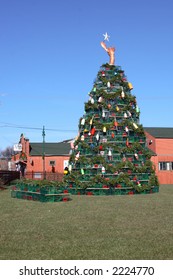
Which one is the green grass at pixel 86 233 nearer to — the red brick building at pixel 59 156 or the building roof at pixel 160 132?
the red brick building at pixel 59 156

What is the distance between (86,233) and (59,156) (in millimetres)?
45213

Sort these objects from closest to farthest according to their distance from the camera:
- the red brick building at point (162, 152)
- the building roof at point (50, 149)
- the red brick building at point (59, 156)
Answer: the red brick building at point (162, 152)
the red brick building at point (59, 156)
the building roof at point (50, 149)

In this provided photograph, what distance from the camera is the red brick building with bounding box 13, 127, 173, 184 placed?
45500 mm

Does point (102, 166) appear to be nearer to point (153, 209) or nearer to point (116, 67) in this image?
point (116, 67)

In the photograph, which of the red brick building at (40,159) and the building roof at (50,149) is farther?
the building roof at (50,149)

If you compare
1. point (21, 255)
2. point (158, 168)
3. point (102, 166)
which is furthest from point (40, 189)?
point (158, 168)

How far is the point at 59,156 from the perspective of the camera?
184 ft

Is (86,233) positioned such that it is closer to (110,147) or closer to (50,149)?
(110,147)

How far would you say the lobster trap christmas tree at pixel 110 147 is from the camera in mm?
26266


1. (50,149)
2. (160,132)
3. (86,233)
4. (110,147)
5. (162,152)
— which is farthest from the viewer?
(50,149)

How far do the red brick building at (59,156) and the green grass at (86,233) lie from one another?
25734 millimetres

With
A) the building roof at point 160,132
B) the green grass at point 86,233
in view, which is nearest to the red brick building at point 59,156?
the building roof at point 160,132

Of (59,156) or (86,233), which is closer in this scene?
(86,233)

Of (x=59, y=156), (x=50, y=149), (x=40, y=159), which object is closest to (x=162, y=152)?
(x=59, y=156)
